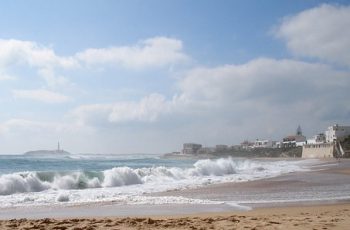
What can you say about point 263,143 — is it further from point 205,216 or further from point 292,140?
point 205,216

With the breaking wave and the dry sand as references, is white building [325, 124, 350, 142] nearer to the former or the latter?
the breaking wave

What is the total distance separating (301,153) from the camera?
4906 inches

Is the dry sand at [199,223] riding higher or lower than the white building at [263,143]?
lower

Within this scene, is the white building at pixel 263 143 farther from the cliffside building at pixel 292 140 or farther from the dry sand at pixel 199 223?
the dry sand at pixel 199 223

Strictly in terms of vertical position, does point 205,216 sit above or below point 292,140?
below

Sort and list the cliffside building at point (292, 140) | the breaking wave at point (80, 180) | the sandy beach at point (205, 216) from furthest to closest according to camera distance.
Answer: the cliffside building at point (292, 140) → the breaking wave at point (80, 180) → the sandy beach at point (205, 216)

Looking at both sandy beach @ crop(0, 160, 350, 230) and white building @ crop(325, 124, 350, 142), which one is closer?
sandy beach @ crop(0, 160, 350, 230)

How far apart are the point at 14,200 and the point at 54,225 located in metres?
7.23

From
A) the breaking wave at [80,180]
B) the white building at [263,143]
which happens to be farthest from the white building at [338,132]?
the breaking wave at [80,180]

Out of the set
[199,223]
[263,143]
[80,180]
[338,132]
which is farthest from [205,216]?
[263,143]

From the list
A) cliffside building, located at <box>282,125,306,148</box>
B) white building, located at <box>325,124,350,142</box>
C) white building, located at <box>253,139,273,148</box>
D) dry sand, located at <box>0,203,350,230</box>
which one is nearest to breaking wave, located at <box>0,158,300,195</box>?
dry sand, located at <box>0,203,350,230</box>

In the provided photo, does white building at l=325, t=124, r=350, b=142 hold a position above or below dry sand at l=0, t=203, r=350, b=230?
above

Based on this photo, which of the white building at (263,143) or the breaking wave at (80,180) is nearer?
the breaking wave at (80,180)

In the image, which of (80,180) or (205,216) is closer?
(205,216)
